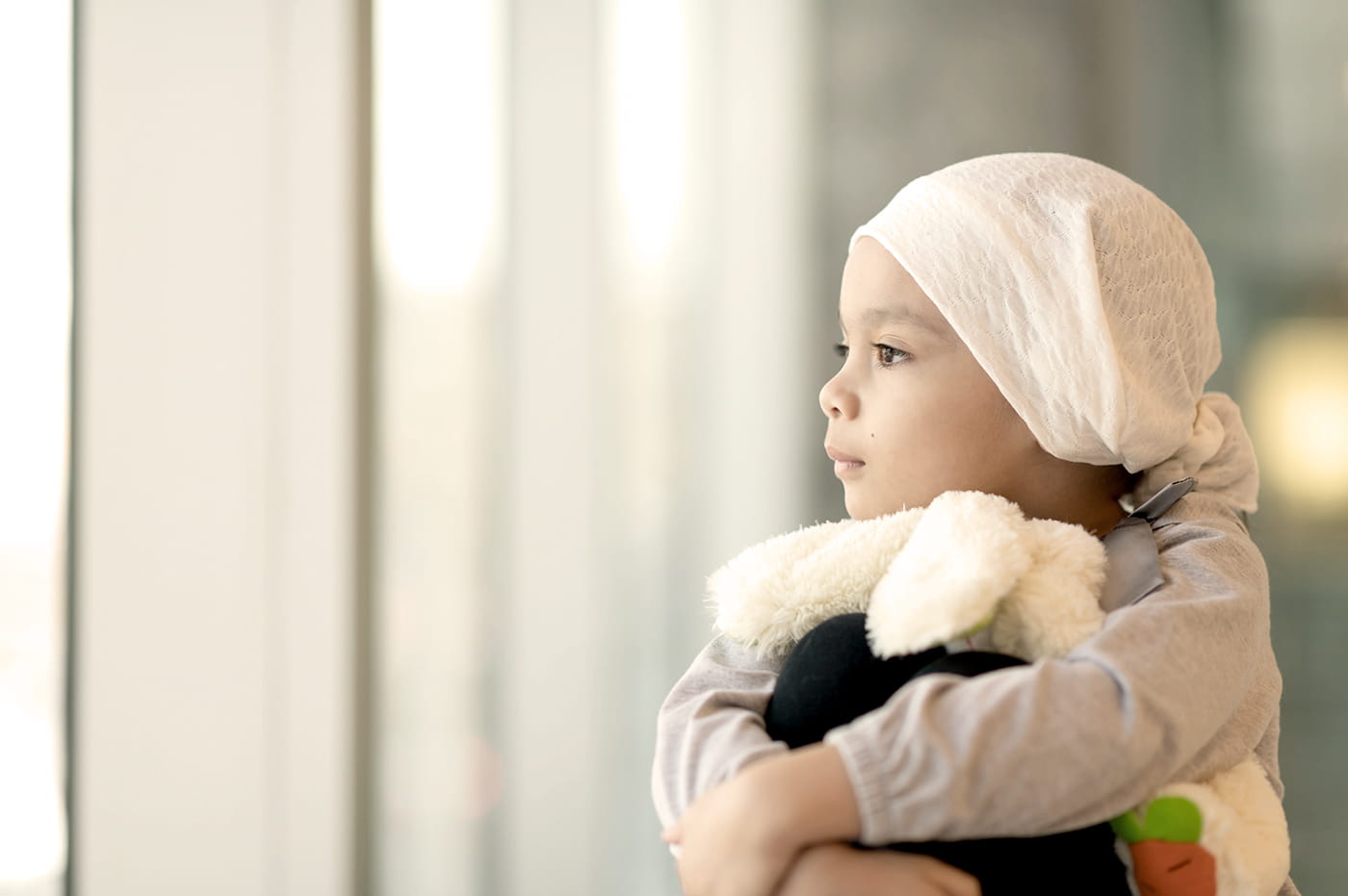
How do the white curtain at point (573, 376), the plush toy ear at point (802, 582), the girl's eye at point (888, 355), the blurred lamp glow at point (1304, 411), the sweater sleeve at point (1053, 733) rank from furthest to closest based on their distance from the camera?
the white curtain at point (573, 376) < the blurred lamp glow at point (1304, 411) < the girl's eye at point (888, 355) < the plush toy ear at point (802, 582) < the sweater sleeve at point (1053, 733)

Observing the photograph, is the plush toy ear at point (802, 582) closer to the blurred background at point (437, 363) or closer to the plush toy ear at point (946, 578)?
the plush toy ear at point (946, 578)

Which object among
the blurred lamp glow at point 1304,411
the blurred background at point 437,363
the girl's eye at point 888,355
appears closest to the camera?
the girl's eye at point 888,355

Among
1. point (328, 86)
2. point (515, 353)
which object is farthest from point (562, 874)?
point (328, 86)

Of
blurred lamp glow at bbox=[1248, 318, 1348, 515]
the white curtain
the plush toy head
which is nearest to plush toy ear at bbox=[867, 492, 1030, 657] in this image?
the plush toy head

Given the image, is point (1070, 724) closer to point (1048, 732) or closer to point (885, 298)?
point (1048, 732)

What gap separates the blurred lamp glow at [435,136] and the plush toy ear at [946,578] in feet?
3.52

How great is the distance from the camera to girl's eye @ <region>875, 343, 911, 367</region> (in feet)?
2.87

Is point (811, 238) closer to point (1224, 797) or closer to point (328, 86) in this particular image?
point (328, 86)

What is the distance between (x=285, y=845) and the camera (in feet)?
4.99

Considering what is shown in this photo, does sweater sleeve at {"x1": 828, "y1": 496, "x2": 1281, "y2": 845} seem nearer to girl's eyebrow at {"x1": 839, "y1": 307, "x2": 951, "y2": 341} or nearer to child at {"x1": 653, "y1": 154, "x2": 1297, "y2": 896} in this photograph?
child at {"x1": 653, "y1": 154, "x2": 1297, "y2": 896}

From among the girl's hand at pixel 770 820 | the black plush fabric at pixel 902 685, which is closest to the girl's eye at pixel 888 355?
the black plush fabric at pixel 902 685

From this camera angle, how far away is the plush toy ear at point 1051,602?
698 millimetres

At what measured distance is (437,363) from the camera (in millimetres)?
1604

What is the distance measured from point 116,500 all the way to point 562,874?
86cm
